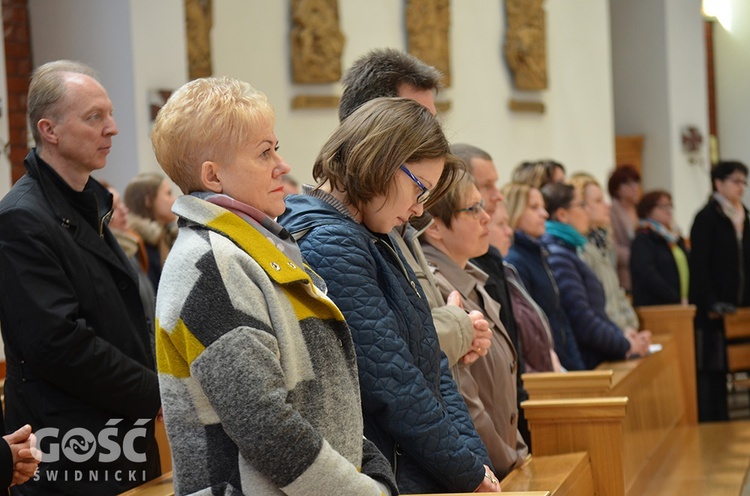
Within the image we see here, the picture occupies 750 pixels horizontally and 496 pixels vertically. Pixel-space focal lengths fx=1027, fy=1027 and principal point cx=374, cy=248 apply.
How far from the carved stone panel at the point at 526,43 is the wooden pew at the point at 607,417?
5.25 m

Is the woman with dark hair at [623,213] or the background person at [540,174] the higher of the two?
the background person at [540,174]

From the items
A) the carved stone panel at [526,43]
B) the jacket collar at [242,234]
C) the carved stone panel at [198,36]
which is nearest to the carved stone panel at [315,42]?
the carved stone panel at [198,36]

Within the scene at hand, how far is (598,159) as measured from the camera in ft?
38.6

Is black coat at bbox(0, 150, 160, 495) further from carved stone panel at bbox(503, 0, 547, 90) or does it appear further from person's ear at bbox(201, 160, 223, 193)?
carved stone panel at bbox(503, 0, 547, 90)

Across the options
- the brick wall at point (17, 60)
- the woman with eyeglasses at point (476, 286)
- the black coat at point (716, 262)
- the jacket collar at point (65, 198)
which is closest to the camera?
the jacket collar at point (65, 198)

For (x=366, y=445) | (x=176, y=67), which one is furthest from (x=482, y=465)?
(x=176, y=67)

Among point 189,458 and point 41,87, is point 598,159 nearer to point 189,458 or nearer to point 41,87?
point 41,87

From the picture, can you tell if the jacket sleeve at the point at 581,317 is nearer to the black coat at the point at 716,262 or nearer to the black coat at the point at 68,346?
the black coat at the point at 68,346

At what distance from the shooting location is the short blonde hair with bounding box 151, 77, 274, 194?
1.86m

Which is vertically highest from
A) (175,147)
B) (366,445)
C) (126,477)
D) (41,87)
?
(41,87)

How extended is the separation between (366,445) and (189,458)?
37 cm

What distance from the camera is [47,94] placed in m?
2.97

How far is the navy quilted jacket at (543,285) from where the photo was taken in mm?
4719

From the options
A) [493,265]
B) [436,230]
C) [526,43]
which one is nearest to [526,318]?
[493,265]
